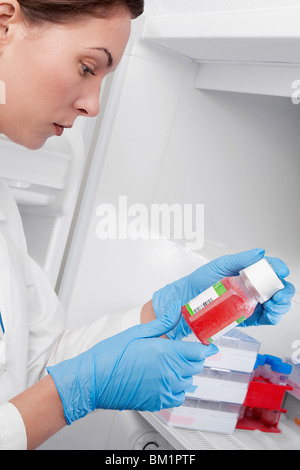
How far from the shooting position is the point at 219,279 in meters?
1.23

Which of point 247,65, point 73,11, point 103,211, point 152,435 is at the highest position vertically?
point 247,65

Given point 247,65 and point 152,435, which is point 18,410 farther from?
point 247,65

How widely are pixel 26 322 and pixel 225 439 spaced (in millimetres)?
687

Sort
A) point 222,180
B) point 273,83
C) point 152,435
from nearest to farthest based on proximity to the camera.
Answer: point 273,83
point 152,435
point 222,180

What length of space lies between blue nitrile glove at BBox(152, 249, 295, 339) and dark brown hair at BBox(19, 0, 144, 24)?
59 centimetres

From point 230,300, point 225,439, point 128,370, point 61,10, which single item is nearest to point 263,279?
point 230,300

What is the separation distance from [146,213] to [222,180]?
0.30 meters

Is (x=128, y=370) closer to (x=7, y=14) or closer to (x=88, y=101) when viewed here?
(x=88, y=101)

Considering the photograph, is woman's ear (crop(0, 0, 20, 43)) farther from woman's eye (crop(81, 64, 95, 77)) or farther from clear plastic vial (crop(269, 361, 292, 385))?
clear plastic vial (crop(269, 361, 292, 385))

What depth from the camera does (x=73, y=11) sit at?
97 cm

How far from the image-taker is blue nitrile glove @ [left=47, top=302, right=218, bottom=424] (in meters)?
0.96

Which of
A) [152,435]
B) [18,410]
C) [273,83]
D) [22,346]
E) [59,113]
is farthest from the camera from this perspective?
[152,435]
